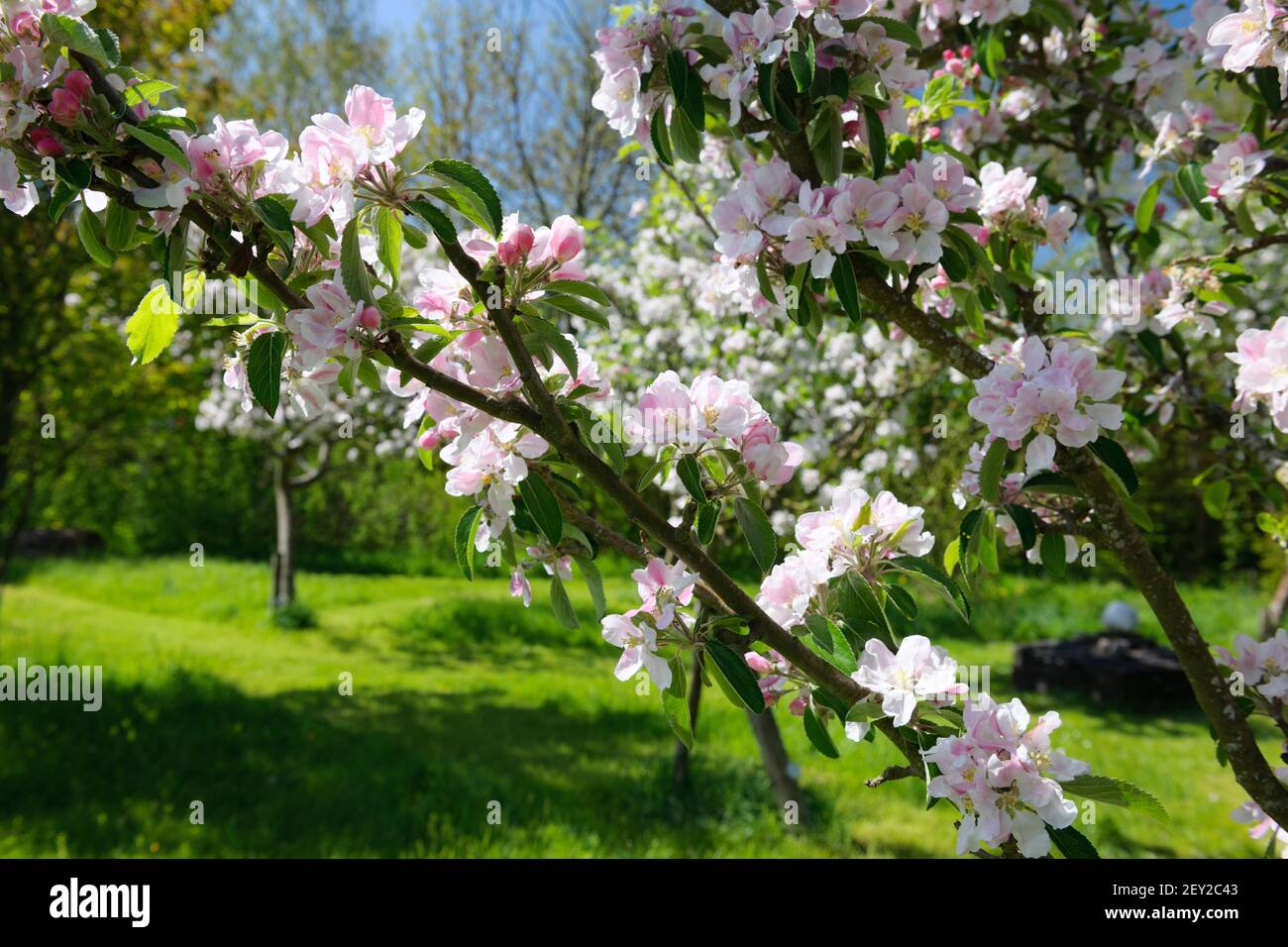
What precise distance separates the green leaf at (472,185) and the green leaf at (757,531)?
522 millimetres

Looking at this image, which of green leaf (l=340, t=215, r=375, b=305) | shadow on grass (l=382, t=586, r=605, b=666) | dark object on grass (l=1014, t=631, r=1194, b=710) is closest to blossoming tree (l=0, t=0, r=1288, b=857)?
green leaf (l=340, t=215, r=375, b=305)

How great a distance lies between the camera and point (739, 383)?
1.31 m

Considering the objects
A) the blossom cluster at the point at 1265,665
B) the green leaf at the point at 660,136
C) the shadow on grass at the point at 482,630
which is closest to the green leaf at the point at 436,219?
the green leaf at the point at 660,136

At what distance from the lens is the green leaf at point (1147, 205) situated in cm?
219

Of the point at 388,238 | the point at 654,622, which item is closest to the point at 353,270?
the point at 388,238

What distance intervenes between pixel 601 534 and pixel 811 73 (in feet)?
2.56

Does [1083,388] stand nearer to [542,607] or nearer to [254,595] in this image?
[542,607]

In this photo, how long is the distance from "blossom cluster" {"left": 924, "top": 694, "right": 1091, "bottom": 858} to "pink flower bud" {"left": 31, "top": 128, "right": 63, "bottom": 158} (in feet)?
4.23

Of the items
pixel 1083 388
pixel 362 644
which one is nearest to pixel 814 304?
pixel 1083 388

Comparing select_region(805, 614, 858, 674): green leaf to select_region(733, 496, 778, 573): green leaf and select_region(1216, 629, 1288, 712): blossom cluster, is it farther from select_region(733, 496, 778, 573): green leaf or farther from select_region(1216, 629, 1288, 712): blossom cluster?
select_region(1216, 629, 1288, 712): blossom cluster

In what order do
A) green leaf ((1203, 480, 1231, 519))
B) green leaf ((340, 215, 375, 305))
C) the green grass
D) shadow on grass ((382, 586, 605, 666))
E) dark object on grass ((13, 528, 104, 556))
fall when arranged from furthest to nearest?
dark object on grass ((13, 528, 104, 556)), shadow on grass ((382, 586, 605, 666)), the green grass, green leaf ((1203, 480, 1231, 519)), green leaf ((340, 215, 375, 305))

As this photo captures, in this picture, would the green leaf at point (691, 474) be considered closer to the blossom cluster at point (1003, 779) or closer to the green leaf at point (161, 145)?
the blossom cluster at point (1003, 779)

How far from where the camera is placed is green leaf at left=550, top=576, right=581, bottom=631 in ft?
4.74

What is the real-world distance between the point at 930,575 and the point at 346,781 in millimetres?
4075
